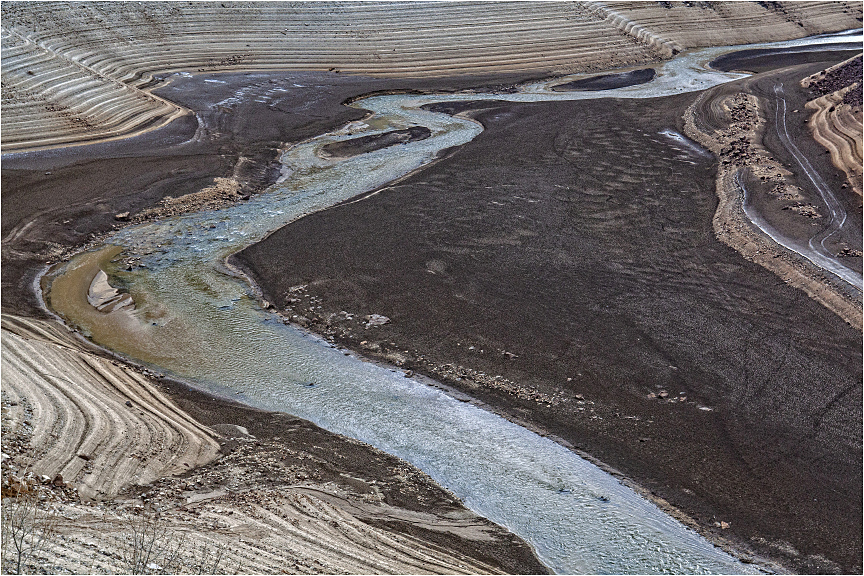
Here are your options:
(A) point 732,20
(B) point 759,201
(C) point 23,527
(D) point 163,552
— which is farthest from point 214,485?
(A) point 732,20

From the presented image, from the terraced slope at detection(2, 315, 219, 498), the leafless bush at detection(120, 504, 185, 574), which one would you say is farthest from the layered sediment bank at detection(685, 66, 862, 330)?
the leafless bush at detection(120, 504, 185, 574)

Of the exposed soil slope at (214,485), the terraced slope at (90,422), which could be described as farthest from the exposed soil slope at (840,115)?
the terraced slope at (90,422)

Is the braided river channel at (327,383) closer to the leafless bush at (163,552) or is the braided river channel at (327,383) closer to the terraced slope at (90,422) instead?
the terraced slope at (90,422)

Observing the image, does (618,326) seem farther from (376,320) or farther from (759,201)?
(759,201)

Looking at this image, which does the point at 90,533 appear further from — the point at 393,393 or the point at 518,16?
the point at 518,16

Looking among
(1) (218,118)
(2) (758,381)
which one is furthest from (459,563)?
(1) (218,118)

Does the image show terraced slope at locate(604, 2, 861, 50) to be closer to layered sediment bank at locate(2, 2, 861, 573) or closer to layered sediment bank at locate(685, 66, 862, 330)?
layered sediment bank at locate(685, 66, 862, 330)
